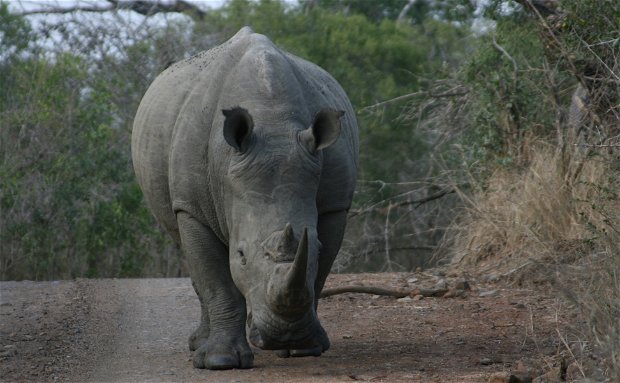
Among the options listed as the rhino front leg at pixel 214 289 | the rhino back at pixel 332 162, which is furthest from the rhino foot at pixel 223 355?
the rhino back at pixel 332 162

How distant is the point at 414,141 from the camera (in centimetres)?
2148

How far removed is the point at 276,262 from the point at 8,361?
7.04 feet

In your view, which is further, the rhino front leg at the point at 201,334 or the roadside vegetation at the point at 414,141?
the roadside vegetation at the point at 414,141

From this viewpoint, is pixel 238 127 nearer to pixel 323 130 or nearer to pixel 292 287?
pixel 323 130

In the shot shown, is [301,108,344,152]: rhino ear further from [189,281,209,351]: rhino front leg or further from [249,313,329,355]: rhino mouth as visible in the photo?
[189,281,209,351]: rhino front leg

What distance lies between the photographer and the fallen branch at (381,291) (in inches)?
372

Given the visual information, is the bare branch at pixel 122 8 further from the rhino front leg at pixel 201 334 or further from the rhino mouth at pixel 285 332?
the rhino mouth at pixel 285 332

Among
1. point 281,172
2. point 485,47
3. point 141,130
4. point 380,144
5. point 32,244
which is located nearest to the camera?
point 281,172

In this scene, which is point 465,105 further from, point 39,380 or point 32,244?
point 39,380

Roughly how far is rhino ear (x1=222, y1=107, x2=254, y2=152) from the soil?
4.16ft

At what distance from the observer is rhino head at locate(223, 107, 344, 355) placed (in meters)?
5.88

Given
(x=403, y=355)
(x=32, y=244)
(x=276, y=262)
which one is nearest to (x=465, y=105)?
(x=32, y=244)

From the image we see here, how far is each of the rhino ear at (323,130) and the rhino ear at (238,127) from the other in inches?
11.9

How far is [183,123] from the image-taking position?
697 centimetres
